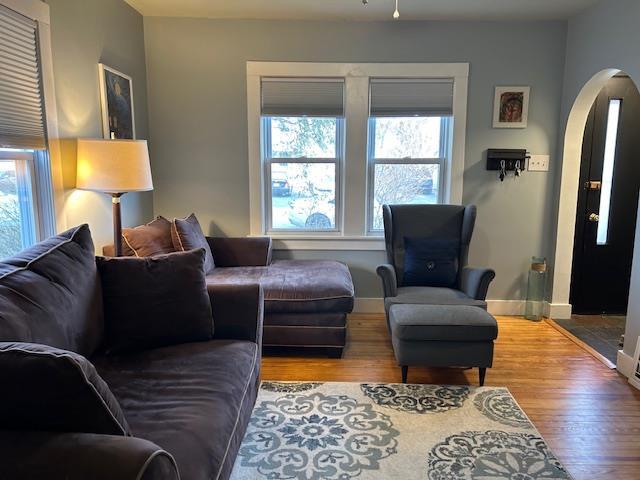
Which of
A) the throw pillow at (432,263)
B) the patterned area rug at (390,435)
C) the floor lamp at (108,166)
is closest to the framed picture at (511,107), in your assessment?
the throw pillow at (432,263)

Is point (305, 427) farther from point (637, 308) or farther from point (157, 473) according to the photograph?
Result: point (637, 308)

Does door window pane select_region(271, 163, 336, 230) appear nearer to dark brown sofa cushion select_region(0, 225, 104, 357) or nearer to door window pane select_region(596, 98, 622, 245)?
dark brown sofa cushion select_region(0, 225, 104, 357)

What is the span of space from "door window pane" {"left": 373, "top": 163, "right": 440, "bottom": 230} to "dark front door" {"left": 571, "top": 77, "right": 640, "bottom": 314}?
4.20 ft

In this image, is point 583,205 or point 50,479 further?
point 583,205

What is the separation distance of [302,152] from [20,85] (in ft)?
7.33

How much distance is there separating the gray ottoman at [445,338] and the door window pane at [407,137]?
176cm

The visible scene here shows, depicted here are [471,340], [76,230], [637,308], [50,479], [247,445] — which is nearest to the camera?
[50,479]

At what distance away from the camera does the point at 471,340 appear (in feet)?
Answer: 8.42

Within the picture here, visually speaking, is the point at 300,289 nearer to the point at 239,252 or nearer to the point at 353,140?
the point at 239,252

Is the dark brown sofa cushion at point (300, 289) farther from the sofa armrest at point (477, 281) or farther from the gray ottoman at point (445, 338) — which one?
the sofa armrest at point (477, 281)

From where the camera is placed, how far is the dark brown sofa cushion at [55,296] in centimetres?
142

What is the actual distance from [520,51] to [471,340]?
260 cm

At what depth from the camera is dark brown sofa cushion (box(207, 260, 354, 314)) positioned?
300 centimetres

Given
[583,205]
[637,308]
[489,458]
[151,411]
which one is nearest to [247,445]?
[151,411]
